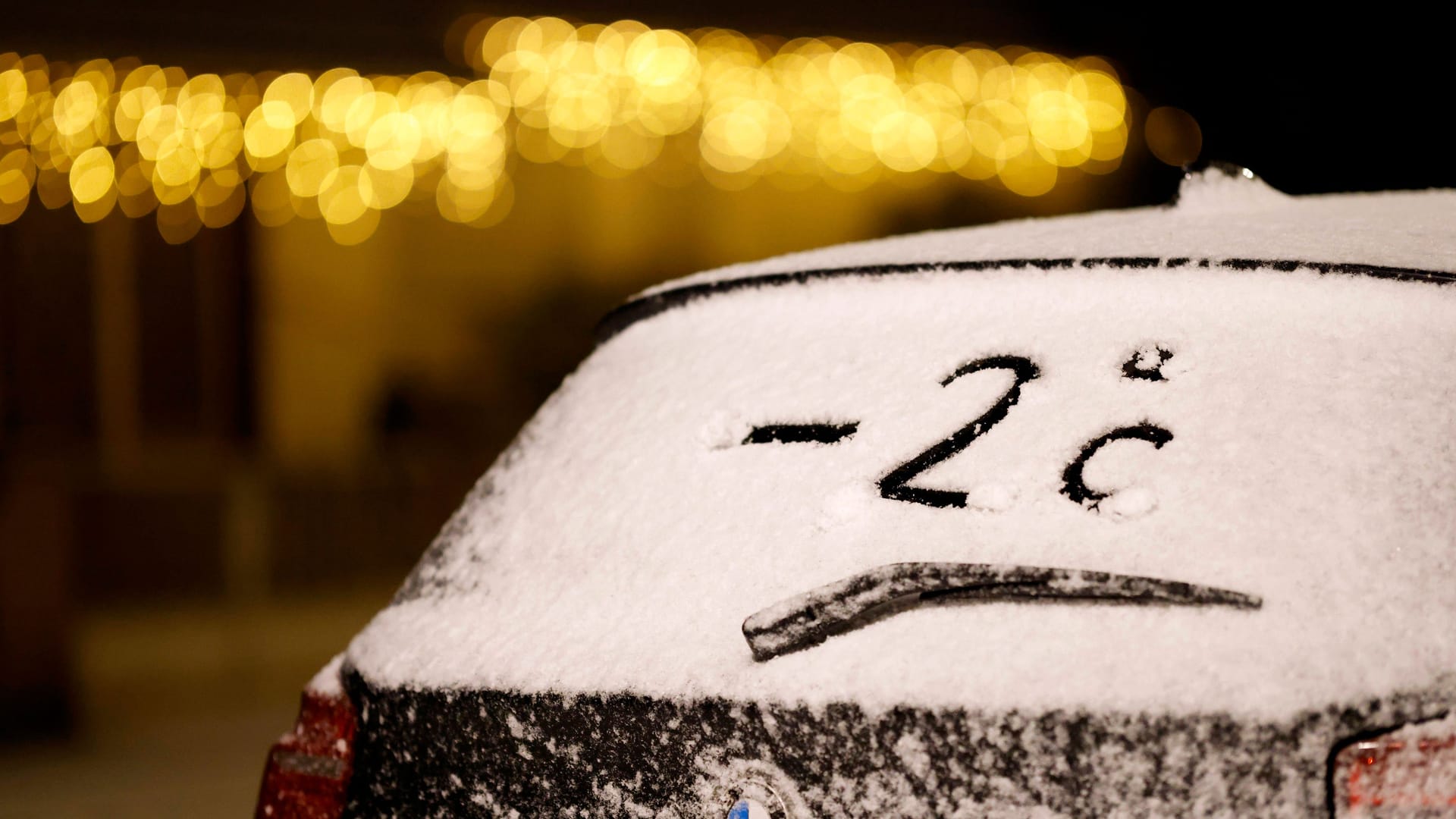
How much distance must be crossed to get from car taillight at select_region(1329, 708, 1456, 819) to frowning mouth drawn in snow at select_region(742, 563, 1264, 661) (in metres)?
0.22

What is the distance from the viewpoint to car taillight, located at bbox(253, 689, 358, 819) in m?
1.45

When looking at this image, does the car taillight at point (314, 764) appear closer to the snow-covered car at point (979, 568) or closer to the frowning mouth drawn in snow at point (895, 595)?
the snow-covered car at point (979, 568)

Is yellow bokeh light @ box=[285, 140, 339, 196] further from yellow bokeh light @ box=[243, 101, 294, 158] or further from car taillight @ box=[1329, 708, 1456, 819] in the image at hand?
car taillight @ box=[1329, 708, 1456, 819]

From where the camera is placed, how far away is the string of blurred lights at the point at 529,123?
8.66m

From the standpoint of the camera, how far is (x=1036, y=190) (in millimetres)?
11062

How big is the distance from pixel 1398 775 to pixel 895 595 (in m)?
0.42

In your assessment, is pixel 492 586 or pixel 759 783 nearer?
pixel 759 783

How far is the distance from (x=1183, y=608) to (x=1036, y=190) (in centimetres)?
1036

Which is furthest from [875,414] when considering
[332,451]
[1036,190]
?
[1036,190]

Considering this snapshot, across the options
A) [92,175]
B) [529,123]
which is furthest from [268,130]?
[529,123]

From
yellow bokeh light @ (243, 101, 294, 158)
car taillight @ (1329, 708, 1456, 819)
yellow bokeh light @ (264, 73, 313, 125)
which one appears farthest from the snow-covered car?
yellow bokeh light @ (243, 101, 294, 158)

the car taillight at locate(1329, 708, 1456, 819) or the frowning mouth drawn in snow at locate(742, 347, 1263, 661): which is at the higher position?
the frowning mouth drawn in snow at locate(742, 347, 1263, 661)

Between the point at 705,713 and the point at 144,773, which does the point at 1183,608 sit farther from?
the point at 144,773

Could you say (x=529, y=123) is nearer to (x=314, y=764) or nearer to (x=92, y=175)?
(x=92, y=175)
